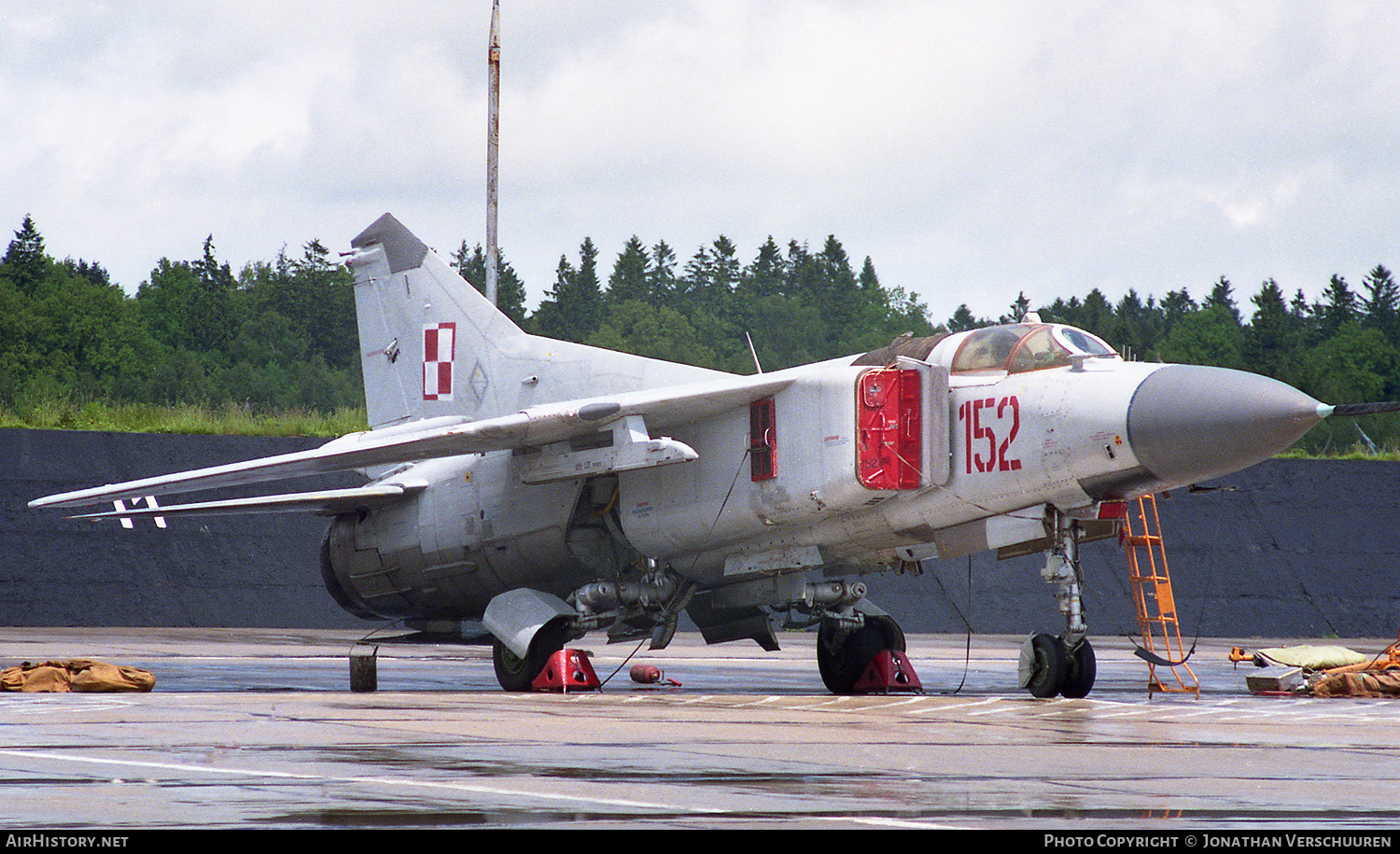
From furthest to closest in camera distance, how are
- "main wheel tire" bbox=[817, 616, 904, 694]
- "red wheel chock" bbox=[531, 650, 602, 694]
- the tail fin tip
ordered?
1. the tail fin tip
2. "main wheel tire" bbox=[817, 616, 904, 694]
3. "red wheel chock" bbox=[531, 650, 602, 694]

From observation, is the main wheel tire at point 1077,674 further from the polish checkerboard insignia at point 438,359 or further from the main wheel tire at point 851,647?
the polish checkerboard insignia at point 438,359

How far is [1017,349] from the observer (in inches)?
456

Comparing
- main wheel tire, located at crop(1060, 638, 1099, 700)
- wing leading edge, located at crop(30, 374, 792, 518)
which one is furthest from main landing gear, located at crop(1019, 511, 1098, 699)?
wing leading edge, located at crop(30, 374, 792, 518)

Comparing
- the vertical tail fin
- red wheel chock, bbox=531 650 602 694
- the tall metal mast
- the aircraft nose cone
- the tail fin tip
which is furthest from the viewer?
the tall metal mast

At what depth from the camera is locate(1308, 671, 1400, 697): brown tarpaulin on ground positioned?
1270 centimetres

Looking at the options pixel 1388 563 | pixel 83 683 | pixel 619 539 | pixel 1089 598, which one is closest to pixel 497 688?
pixel 619 539

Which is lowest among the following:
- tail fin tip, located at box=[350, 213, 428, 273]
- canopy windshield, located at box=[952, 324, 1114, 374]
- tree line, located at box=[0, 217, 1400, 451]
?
canopy windshield, located at box=[952, 324, 1114, 374]

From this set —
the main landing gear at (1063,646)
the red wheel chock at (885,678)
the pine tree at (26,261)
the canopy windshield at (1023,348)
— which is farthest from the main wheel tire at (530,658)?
the pine tree at (26,261)

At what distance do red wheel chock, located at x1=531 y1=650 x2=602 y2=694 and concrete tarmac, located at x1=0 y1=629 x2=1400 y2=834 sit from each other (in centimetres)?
19

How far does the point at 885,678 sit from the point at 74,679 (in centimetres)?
682

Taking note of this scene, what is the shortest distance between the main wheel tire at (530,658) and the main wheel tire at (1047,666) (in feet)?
13.9

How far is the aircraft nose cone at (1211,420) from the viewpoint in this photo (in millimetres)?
10328

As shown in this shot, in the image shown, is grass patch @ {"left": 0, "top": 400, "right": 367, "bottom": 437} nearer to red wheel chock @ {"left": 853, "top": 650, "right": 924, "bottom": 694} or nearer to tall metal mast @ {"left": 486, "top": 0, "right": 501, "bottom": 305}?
tall metal mast @ {"left": 486, "top": 0, "right": 501, "bottom": 305}

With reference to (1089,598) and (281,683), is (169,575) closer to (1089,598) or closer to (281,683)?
(281,683)
